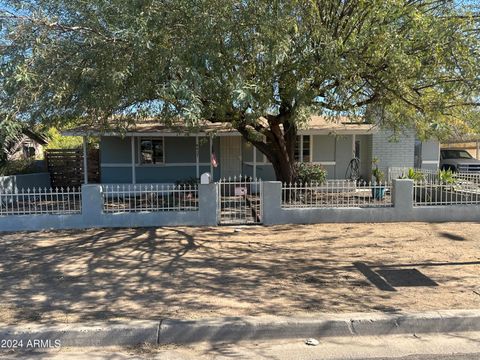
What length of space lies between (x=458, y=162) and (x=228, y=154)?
12.2 m

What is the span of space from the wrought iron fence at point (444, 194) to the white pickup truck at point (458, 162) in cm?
1155

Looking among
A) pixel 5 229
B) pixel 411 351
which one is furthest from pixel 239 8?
pixel 5 229

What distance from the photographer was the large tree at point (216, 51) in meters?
6.34

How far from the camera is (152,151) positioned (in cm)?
1711

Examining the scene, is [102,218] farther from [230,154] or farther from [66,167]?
[66,167]

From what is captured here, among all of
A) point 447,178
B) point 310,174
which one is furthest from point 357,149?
point 447,178

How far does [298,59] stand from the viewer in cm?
747

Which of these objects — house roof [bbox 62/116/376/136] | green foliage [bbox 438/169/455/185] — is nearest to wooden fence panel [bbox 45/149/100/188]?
house roof [bbox 62/116/376/136]

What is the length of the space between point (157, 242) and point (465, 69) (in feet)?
20.4

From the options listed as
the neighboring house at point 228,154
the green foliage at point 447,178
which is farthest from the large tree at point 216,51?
the neighboring house at point 228,154

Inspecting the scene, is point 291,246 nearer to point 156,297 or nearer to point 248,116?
point 248,116

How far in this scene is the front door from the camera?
57.1ft

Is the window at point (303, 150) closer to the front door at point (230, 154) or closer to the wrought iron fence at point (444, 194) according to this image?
the front door at point (230, 154)

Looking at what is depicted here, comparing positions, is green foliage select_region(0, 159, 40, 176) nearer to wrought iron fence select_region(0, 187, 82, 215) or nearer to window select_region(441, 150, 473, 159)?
wrought iron fence select_region(0, 187, 82, 215)
